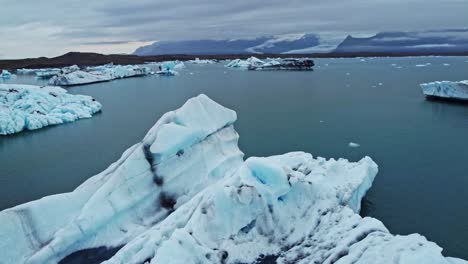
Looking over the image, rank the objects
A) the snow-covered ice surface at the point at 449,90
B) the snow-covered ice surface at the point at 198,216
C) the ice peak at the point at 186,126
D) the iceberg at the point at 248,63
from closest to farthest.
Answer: the snow-covered ice surface at the point at 198,216 → the ice peak at the point at 186,126 → the snow-covered ice surface at the point at 449,90 → the iceberg at the point at 248,63

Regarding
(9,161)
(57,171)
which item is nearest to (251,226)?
(57,171)

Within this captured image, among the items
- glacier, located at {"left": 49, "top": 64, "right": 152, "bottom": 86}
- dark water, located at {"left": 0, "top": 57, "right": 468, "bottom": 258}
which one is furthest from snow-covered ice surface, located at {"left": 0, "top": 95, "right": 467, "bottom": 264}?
glacier, located at {"left": 49, "top": 64, "right": 152, "bottom": 86}

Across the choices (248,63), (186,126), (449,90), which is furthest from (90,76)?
(186,126)

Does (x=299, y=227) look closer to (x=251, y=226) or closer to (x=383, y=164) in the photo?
(x=251, y=226)

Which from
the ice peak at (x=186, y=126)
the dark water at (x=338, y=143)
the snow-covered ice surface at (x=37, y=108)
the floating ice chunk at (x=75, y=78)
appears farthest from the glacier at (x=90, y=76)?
the ice peak at (x=186, y=126)

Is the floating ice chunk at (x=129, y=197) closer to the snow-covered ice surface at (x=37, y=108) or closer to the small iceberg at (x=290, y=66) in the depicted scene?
the snow-covered ice surface at (x=37, y=108)
